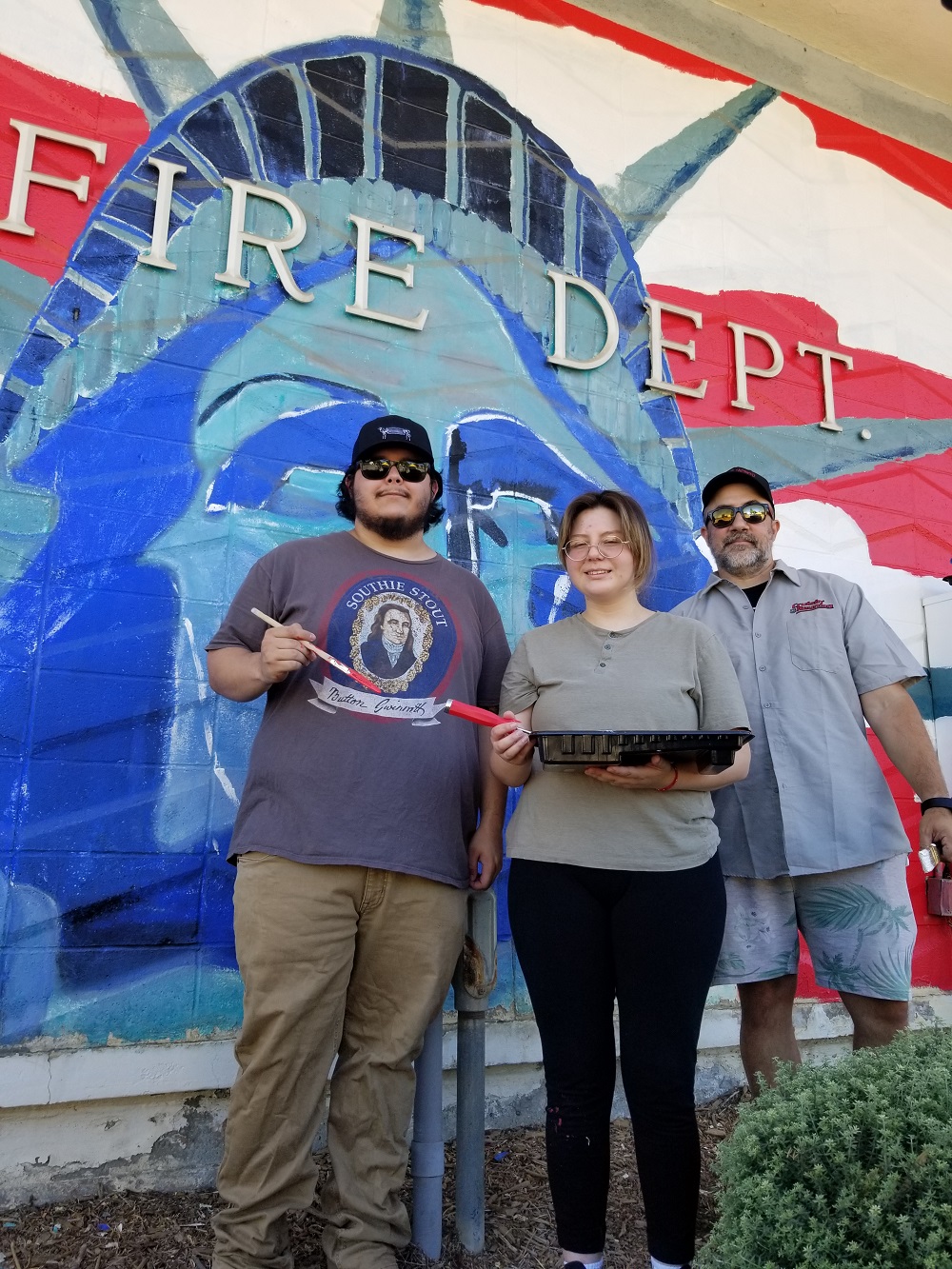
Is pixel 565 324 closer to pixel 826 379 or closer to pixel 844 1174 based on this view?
pixel 826 379

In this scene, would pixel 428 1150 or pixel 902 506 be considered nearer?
pixel 428 1150

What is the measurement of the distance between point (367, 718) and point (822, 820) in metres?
1.24

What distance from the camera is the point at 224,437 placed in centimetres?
314

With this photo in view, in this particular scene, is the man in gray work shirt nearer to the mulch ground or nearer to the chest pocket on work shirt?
the chest pocket on work shirt

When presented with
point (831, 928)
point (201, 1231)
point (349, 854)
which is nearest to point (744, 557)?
point (831, 928)

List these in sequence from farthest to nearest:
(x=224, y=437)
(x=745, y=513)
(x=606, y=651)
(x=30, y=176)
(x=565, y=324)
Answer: (x=565, y=324) < (x=224, y=437) < (x=30, y=176) < (x=745, y=513) < (x=606, y=651)

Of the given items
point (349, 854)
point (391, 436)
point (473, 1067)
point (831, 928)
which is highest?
point (391, 436)

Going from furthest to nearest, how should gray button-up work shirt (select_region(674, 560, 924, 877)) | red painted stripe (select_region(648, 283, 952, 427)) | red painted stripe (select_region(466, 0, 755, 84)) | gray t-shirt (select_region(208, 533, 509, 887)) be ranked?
1. red painted stripe (select_region(648, 283, 952, 427))
2. red painted stripe (select_region(466, 0, 755, 84))
3. gray button-up work shirt (select_region(674, 560, 924, 877))
4. gray t-shirt (select_region(208, 533, 509, 887))

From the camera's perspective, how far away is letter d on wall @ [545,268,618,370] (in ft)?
12.5

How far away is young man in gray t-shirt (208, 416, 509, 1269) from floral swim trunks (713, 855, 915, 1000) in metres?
0.72

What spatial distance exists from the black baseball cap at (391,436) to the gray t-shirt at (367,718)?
0.25 metres

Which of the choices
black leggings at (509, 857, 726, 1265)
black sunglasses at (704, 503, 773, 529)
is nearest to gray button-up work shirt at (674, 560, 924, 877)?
black sunglasses at (704, 503, 773, 529)

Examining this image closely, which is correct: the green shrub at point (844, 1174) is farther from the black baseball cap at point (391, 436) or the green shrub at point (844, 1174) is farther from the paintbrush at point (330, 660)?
the black baseball cap at point (391, 436)

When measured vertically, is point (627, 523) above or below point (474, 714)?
above
